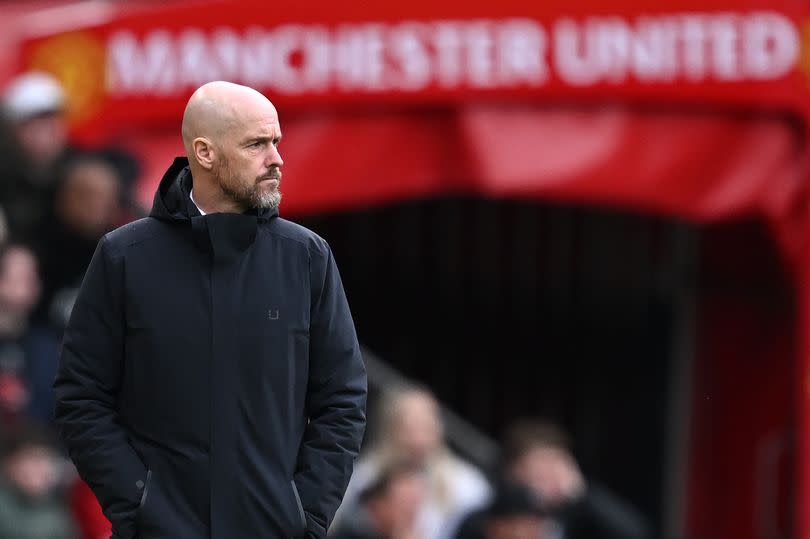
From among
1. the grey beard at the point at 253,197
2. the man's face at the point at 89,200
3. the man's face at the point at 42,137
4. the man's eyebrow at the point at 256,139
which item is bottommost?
the man's face at the point at 89,200

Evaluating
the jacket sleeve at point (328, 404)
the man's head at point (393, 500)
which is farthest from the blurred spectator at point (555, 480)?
the jacket sleeve at point (328, 404)

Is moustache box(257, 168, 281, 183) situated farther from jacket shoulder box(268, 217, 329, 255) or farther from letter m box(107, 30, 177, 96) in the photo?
letter m box(107, 30, 177, 96)

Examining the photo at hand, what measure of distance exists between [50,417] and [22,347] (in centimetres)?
33

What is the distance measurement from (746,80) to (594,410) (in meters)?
2.49

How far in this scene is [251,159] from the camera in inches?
137

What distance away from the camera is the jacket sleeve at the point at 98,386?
3455mm

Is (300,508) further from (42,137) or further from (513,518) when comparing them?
(42,137)

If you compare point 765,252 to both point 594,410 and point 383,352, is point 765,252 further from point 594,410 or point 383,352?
point 383,352

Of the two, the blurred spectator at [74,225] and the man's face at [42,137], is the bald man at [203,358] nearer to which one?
the blurred spectator at [74,225]

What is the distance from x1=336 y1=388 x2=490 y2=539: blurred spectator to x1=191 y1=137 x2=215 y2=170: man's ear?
13.3ft

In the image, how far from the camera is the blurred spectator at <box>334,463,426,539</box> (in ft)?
22.6

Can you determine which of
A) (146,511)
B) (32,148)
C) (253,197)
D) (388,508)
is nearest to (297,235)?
(253,197)

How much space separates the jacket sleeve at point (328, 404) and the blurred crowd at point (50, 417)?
268cm

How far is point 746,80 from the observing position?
8.61 metres
